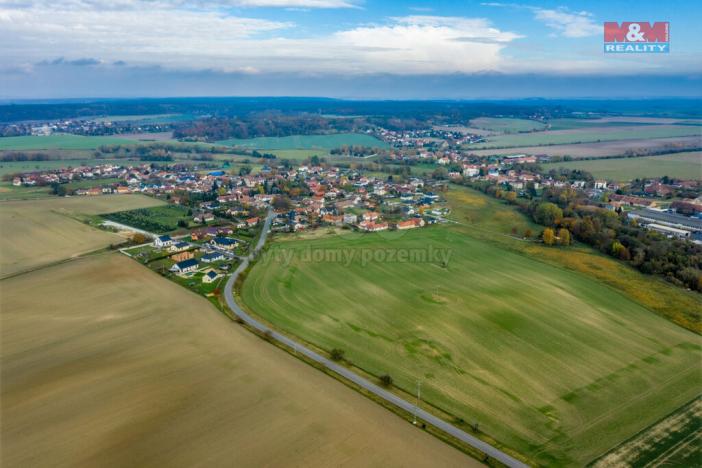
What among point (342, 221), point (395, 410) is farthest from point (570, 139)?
point (395, 410)

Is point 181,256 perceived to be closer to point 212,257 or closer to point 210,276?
point 212,257

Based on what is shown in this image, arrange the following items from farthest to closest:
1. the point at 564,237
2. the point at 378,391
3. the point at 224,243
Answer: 1. the point at 564,237
2. the point at 224,243
3. the point at 378,391

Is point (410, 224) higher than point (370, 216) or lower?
lower

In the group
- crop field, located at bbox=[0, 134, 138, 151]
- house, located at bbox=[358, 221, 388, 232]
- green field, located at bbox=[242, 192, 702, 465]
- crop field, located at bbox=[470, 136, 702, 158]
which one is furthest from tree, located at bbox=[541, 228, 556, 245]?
crop field, located at bbox=[0, 134, 138, 151]

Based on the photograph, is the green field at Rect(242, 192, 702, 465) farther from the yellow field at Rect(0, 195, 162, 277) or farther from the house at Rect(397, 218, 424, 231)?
the yellow field at Rect(0, 195, 162, 277)

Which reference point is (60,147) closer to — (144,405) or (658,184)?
(144,405)

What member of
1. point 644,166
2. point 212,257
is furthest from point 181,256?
point 644,166
